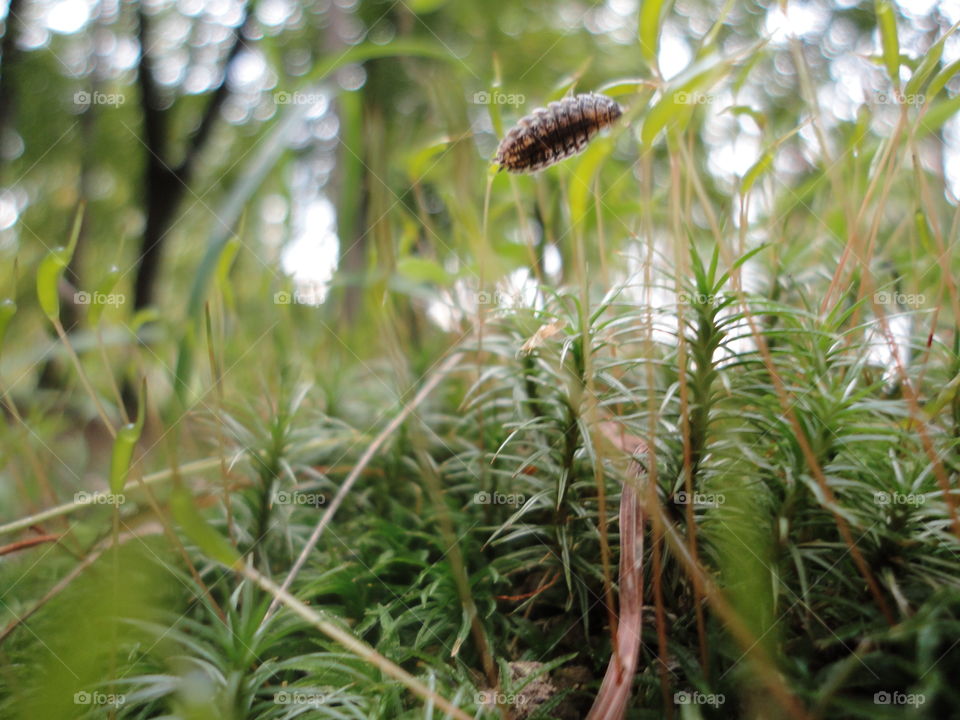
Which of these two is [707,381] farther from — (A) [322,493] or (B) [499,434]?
(A) [322,493]

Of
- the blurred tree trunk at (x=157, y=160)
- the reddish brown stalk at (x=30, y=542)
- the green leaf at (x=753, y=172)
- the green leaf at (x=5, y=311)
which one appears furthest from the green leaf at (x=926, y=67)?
the blurred tree trunk at (x=157, y=160)

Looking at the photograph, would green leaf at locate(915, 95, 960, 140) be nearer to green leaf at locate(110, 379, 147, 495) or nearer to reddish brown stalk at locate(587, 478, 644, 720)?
reddish brown stalk at locate(587, 478, 644, 720)

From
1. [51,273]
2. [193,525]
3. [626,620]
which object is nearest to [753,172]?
[626,620]

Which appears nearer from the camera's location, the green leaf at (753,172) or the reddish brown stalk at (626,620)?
the reddish brown stalk at (626,620)

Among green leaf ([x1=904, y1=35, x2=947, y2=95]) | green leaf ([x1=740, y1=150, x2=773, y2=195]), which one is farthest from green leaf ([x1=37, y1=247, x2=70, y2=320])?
green leaf ([x1=904, y1=35, x2=947, y2=95])

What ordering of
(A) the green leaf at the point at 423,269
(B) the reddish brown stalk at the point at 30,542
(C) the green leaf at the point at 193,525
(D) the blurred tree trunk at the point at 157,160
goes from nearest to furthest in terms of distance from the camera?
(C) the green leaf at the point at 193,525 → (B) the reddish brown stalk at the point at 30,542 → (A) the green leaf at the point at 423,269 → (D) the blurred tree trunk at the point at 157,160

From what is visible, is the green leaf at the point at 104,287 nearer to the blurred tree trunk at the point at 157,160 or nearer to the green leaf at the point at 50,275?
the green leaf at the point at 50,275
